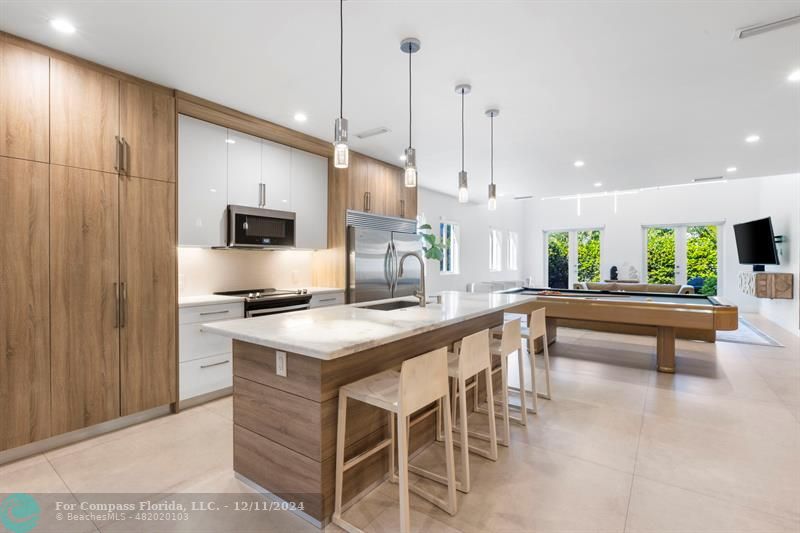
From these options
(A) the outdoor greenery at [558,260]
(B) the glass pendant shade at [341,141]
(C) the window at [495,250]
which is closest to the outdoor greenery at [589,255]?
(A) the outdoor greenery at [558,260]

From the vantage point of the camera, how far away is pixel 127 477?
2.23 meters

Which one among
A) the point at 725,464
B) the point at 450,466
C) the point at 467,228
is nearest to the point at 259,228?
the point at 450,466

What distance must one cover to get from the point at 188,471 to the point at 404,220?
4.11 metres

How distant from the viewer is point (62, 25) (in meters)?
2.30

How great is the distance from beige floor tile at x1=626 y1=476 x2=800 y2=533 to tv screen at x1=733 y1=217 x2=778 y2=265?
265 inches

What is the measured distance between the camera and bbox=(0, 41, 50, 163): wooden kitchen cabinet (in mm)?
2338

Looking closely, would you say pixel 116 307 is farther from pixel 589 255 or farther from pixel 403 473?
pixel 589 255

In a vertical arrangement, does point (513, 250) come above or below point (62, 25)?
below

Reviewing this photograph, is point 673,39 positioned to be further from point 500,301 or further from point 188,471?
point 188,471

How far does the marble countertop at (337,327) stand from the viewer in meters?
1.65

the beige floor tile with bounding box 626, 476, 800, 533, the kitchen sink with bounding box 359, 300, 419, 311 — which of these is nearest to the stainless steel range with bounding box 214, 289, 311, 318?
the kitchen sink with bounding box 359, 300, 419, 311

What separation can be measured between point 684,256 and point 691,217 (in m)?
0.94

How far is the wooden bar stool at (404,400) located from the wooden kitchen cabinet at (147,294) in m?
1.98

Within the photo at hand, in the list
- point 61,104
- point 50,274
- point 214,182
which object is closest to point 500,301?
point 214,182
